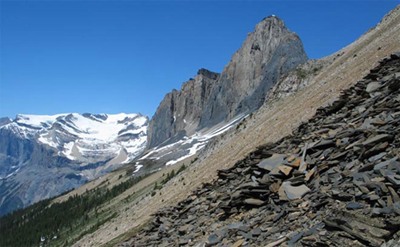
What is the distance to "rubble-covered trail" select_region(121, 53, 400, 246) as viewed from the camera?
10633 millimetres

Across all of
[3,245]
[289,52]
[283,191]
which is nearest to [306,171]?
[283,191]

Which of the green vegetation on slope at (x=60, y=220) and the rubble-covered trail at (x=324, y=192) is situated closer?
the rubble-covered trail at (x=324, y=192)

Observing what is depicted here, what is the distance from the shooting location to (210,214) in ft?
61.7

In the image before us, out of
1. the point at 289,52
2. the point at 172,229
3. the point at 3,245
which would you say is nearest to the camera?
the point at 172,229

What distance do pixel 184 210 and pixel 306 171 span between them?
32.0ft

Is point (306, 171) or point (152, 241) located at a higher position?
point (306, 171)

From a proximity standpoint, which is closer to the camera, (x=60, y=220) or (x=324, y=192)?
(x=324, y=192)

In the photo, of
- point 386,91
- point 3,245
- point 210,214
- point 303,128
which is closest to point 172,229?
point 210,214

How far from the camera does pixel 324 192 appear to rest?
12.9m

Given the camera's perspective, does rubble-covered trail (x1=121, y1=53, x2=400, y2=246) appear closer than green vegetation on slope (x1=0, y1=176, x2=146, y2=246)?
Yes

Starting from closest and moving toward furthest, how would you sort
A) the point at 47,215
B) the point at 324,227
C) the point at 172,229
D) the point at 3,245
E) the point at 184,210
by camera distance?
the point at 324,227 < the point at 172,229 < the point at 184,210 < the point at 3,245 < the point at 47,215

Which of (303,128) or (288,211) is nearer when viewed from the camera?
(288,211)

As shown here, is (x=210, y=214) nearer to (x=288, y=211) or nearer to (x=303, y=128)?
(x=288, y=211)

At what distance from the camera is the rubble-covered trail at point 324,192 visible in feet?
34.9
